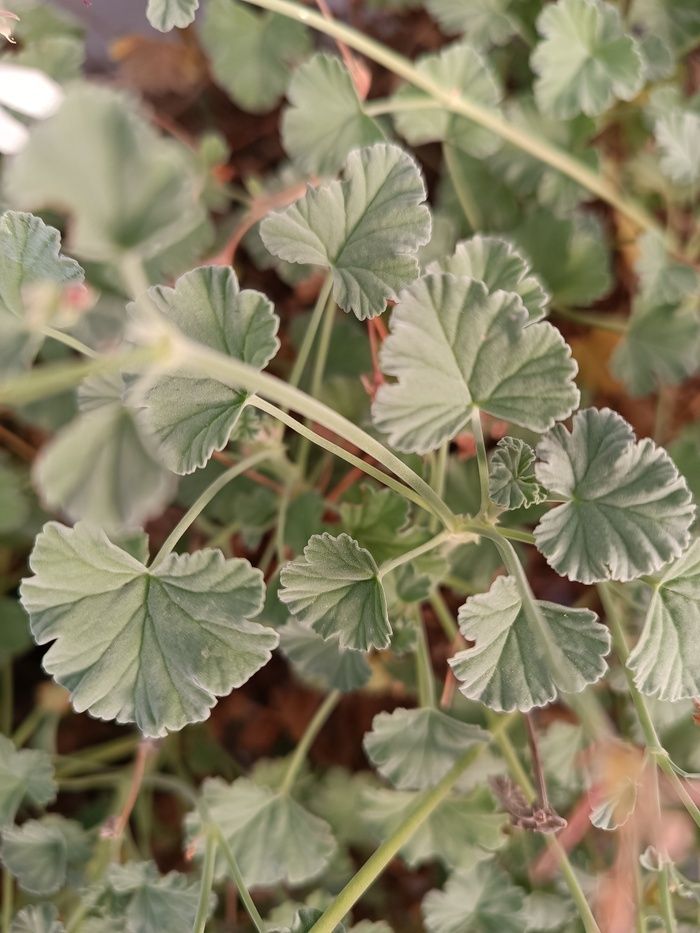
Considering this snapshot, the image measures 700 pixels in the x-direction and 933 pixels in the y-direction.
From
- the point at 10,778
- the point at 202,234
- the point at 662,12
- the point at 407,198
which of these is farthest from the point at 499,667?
the point at 662,12

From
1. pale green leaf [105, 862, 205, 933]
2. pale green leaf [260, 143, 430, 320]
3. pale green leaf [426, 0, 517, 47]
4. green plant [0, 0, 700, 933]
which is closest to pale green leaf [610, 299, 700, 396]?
green plant [0, 0, 700, 933]

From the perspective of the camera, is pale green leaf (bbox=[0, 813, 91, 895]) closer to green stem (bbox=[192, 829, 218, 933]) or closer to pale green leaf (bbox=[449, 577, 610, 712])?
green stem (bbox=[192, 829, 218, 933])

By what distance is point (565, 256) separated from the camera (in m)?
0.91

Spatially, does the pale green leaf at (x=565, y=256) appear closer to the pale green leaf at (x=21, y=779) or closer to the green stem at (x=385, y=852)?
the green stem at (x=385, y=852)

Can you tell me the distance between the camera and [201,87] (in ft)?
3.89

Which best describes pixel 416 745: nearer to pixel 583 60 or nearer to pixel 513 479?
pixel 513 479

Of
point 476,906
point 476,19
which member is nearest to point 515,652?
point 476,906

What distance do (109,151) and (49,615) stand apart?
1.04 feet

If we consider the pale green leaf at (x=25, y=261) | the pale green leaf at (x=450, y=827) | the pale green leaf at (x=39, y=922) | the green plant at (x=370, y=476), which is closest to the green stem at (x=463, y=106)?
the green plant at (x=370, y=476)

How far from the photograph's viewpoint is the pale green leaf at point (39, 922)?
645 millimetres

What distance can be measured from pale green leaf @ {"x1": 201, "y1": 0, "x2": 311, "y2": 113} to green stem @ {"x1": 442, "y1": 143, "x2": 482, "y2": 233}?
0.22 meters

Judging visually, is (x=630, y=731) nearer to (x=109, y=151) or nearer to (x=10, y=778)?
(x=10, y=778)

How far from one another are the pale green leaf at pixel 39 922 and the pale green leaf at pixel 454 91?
0.74 meters

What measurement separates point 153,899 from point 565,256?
2.34 ft
